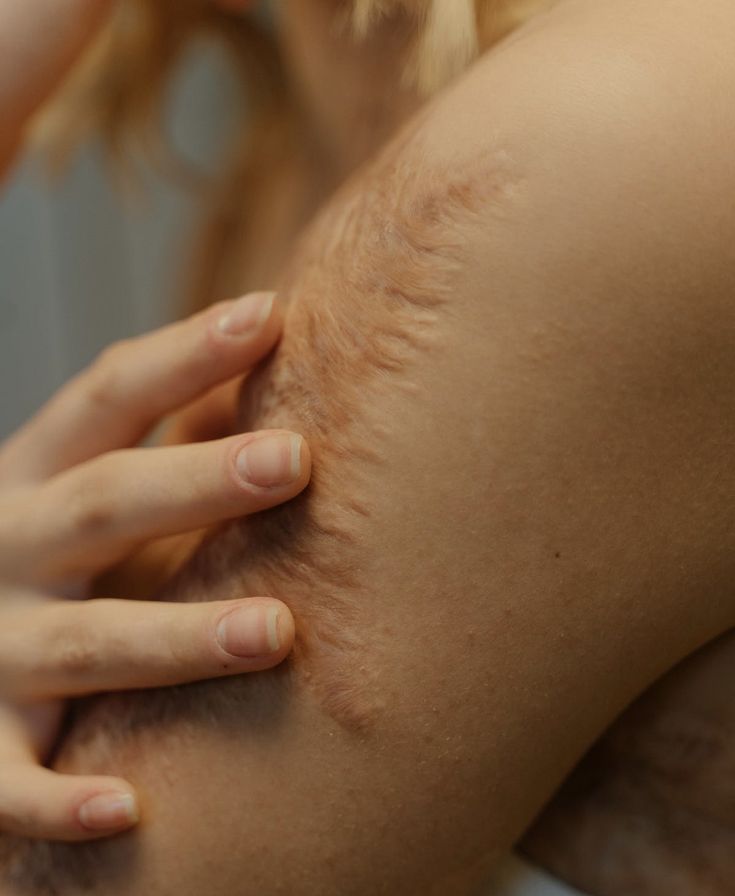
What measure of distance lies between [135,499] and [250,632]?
0.13 meters

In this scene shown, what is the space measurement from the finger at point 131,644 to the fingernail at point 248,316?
0.17 m

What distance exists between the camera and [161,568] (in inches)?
27.2

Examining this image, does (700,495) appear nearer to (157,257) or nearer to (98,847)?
(98,847)

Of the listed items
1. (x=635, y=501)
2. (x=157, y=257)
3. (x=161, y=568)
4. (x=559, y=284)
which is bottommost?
(x=157, y=257)

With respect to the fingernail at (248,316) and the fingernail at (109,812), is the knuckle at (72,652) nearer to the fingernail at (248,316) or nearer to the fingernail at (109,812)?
the fingernail at (109,812)

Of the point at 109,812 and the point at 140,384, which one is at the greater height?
the point at 140,384

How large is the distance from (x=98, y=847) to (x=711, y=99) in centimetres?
53

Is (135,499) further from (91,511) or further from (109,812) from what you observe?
(109,812)

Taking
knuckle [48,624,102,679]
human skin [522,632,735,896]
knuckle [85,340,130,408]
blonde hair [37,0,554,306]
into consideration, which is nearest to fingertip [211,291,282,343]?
knuckle [85,340,130,408]

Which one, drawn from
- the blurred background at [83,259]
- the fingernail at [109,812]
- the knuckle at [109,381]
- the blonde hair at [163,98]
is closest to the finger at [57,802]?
the fingernail at [109,812]

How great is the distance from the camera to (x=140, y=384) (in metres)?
0.68

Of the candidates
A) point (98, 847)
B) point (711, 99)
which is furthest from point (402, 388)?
point (98, 847)

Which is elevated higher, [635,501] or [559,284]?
[559,284]

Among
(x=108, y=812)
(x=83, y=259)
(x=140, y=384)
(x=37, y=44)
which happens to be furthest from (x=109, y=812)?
(x=83, y=259)
